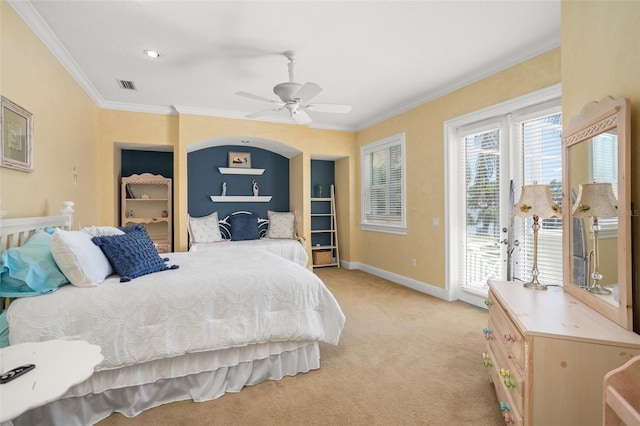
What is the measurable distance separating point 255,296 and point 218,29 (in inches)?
87.7

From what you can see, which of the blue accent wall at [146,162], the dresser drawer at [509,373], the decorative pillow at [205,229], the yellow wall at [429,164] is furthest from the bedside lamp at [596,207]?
the blue accent wall at [146,162]

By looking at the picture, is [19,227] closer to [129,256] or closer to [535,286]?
[129,256]

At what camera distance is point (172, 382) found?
1.99m

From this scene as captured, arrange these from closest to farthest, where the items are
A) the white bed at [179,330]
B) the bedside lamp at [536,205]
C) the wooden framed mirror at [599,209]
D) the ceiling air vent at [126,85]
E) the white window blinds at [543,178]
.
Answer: the wooden framed mirror at [599,209], the white bed at [179,330], the bedside lamp at [536,205], the white window blinds at [543,178], the ceiling air vent at [126,85]

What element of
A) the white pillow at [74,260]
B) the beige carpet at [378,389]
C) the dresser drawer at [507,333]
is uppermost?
the white pillow at [74,260]

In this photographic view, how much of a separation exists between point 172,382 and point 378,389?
133cm

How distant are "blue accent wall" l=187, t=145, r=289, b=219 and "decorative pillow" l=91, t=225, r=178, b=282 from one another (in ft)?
11.4

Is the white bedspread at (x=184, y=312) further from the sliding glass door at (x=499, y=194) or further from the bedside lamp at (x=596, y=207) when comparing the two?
the sliding glass door at (x=499, y=194)

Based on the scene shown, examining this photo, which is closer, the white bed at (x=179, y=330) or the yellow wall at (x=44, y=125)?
the white bed at (x=179, y=330)

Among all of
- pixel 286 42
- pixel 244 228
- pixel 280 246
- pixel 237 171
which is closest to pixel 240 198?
pixel 237 171

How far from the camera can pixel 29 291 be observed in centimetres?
180

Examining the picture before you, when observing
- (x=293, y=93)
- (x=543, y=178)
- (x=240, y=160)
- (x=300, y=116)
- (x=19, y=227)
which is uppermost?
(x=293, y=93)

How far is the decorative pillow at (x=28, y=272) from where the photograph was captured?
5.84 ft

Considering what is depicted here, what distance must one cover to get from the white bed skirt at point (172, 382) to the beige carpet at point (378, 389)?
0.20 ft
